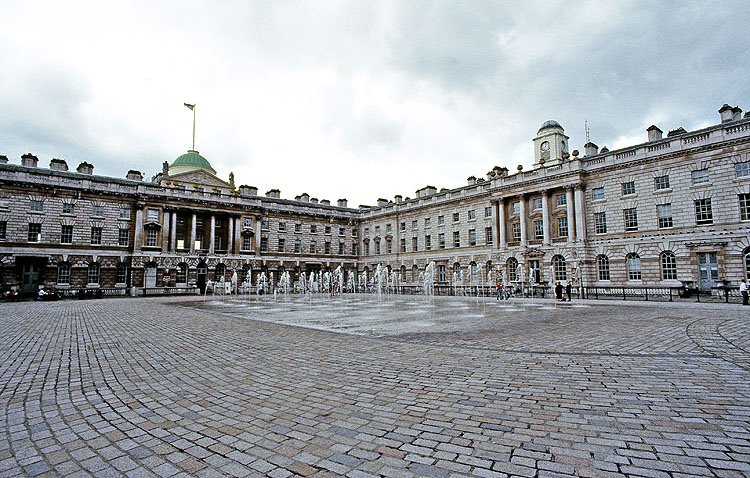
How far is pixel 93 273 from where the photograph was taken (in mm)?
42312

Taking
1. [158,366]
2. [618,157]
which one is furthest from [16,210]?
[618,157]

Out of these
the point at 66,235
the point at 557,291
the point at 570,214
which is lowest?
the point at 557,291

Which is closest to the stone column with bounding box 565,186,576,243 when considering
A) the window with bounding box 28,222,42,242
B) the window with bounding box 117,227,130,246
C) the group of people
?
the group of people

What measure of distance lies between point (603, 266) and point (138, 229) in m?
49.7

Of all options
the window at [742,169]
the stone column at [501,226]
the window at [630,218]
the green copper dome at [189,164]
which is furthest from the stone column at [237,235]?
the window at [742,169]

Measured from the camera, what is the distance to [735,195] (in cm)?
2886

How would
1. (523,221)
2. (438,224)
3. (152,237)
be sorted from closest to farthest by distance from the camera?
(523,221) < (152,237) < (438,224)

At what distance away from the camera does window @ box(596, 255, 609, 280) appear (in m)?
35.3

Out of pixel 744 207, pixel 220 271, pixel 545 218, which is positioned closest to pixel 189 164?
pixel 220 271

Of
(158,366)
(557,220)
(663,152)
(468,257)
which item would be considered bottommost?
(158,366)

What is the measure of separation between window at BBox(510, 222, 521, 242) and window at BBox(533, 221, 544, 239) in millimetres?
1900

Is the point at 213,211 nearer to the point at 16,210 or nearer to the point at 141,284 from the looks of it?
the point at 141,284

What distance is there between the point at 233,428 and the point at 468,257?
4448 centimetres

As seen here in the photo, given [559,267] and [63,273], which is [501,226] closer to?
[559,267]
